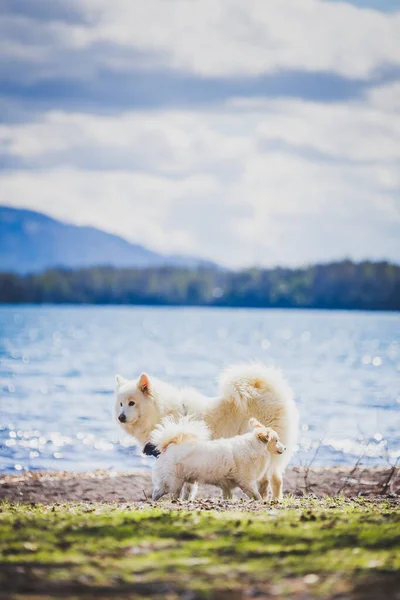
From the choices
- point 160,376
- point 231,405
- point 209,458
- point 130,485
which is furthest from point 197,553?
point 160,376

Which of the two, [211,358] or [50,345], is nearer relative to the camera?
[211,358]

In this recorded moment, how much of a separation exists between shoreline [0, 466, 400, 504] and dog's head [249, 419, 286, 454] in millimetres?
4309

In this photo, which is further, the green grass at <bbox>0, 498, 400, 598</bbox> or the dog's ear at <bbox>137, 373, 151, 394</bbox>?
the dog's ear at <bbox>137, 373, 151, 394</bbox>

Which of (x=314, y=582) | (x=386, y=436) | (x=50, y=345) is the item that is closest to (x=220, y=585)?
(x=314, y=582)

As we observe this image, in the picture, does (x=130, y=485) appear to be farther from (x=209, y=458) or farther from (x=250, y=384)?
(x=209, y=458)

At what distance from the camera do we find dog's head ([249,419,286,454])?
506 inches

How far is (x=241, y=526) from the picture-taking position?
9250 millimetres

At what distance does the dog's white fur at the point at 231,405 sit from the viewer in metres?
14.1

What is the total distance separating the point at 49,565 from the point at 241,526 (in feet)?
7.56

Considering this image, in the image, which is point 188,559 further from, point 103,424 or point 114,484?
point 103,424

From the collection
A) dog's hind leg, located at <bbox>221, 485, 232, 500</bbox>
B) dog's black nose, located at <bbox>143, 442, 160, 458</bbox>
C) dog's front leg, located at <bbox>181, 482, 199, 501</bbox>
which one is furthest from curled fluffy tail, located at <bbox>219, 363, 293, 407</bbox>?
dog's front leg, located at <bbox>181, 482, 199, 501</bbox>

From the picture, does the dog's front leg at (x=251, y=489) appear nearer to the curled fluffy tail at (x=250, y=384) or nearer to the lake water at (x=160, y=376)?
the curled fluffy tail at (x=250, y=384)

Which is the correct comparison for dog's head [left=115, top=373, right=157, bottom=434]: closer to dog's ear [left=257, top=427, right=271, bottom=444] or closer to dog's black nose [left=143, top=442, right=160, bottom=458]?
dog's black nose [left=143, top=442, right=160, bottom=458]

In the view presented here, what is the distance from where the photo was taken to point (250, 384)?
558 inches
